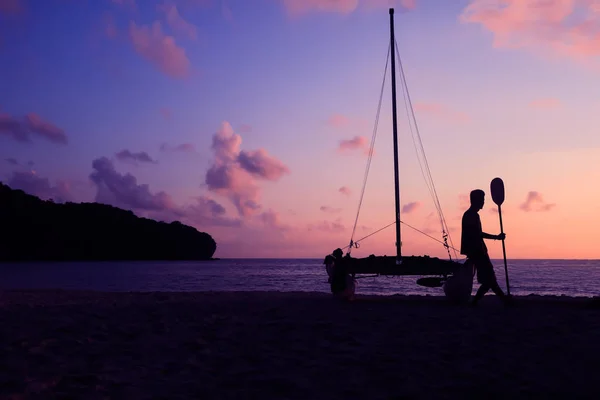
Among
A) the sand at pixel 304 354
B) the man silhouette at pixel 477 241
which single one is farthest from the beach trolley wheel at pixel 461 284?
the sand at pixel 304 354

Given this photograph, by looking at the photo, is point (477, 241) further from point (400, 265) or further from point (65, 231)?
point (65, 231)

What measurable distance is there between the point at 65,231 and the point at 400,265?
174 m

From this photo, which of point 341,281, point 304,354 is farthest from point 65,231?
point 304,354

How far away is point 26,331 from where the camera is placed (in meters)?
8.00

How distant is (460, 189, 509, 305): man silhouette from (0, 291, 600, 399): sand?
72cm

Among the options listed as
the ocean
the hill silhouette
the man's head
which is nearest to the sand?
the man's head

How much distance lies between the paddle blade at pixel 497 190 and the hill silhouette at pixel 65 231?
166354 mm

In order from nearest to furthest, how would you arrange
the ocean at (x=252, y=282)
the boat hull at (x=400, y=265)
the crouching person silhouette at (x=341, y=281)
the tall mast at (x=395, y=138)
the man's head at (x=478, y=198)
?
the man's head at (x=478, y=198) < the crouching person silhouette at (x=341, y=281) < the boat hull at (x=400, y=265) < the tall mast at (x=395, y=138) < the ocean at (x=252, y=282)

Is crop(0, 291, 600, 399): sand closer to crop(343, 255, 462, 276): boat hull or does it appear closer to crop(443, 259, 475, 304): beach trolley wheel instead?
crop(443, 259, 475, 304): beach trolley wheel

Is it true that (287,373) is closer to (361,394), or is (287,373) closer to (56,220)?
(361,394)

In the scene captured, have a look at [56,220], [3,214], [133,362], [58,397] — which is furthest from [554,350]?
[56,220]

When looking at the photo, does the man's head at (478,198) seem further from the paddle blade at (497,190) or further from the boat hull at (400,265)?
the boat hull at (400,265)

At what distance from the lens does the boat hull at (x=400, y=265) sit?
19592 mm

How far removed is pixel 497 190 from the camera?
42.1 ft
